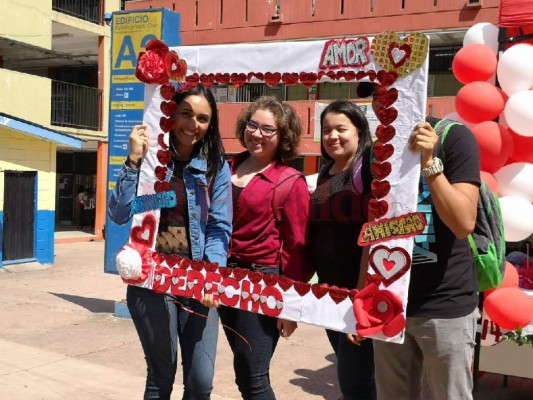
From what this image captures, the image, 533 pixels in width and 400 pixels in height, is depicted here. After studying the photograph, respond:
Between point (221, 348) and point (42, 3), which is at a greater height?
point (42, 3)

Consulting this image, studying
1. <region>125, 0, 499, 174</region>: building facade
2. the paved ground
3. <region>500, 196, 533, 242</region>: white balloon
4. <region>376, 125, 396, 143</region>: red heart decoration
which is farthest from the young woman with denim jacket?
<region>125, 0, 499, 174</region>: building facade

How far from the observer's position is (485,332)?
4.26 meters

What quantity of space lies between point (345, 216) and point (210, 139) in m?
0.77

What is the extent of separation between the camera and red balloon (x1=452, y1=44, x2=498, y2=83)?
497cm

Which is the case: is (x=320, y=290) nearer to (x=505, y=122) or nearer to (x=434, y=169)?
(x=434, y=169)

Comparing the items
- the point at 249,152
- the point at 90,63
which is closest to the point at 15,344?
the point at 249,152

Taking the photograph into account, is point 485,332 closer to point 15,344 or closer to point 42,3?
point 15,344

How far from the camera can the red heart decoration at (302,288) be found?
8.64ft

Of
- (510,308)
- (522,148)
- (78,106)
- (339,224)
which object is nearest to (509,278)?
(510,308)

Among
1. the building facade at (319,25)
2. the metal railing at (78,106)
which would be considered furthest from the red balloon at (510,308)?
the metal railing at (78,106)

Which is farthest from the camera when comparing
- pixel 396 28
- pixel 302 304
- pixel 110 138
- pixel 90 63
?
pixel 90 63

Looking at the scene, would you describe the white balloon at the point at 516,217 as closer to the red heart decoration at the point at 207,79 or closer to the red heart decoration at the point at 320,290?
the red heart decoration at the point at 320,290

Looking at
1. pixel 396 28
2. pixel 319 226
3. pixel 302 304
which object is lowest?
pixel 302 304

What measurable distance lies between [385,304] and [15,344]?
15.4 ft
